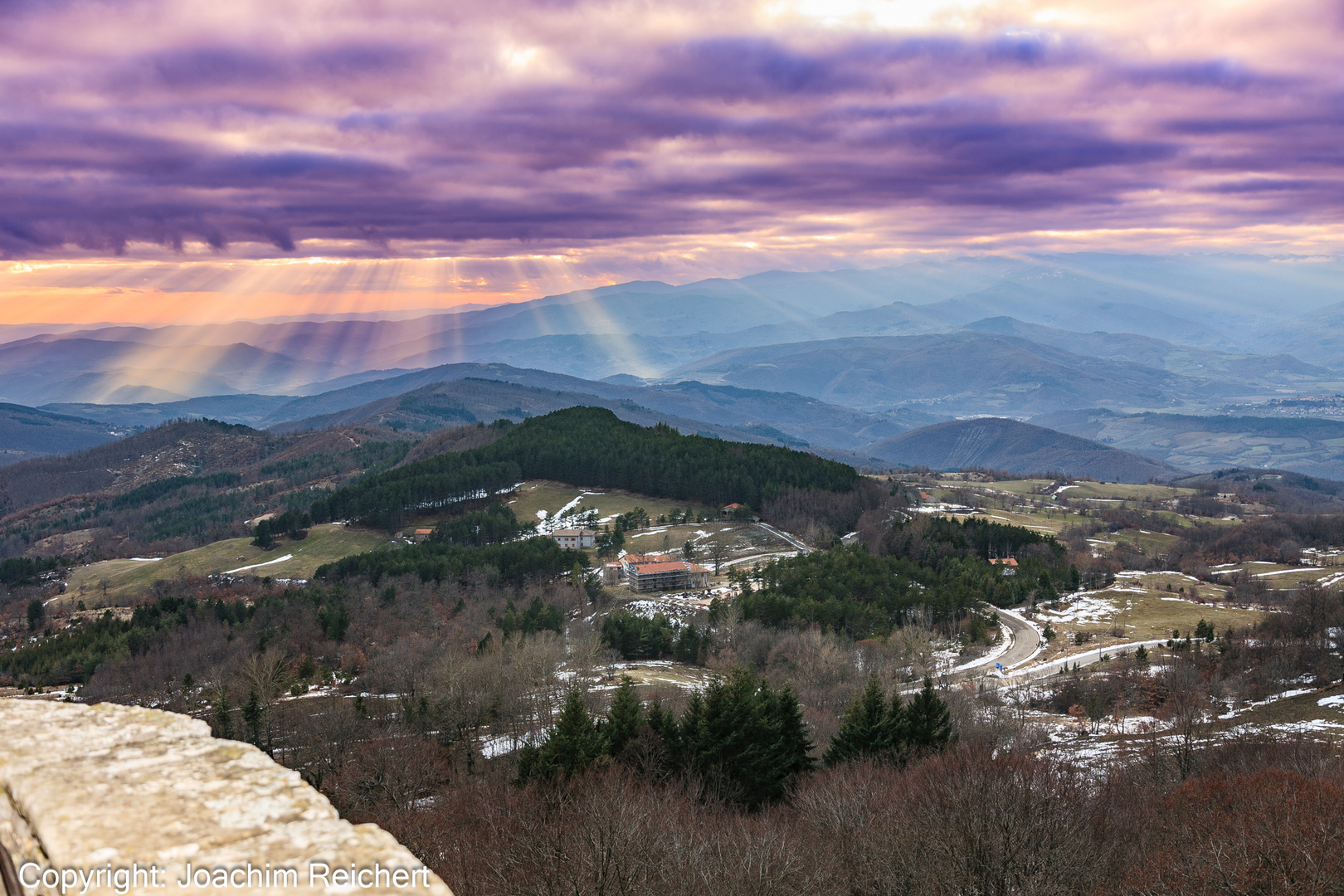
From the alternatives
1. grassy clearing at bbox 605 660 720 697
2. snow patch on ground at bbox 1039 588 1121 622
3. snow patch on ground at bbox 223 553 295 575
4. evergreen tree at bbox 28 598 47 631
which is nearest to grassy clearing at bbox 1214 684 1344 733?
grassy clearing at bbox 605 660 720 697

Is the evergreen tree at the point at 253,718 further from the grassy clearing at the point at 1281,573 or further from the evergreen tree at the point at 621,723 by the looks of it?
the grassy clearing at the point at 1281,573

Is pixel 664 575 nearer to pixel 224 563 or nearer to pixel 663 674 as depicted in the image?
pixel 663 674

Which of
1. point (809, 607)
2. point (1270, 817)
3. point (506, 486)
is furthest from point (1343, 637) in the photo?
point (506, 486)

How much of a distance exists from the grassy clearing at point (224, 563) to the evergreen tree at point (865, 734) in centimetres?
13323

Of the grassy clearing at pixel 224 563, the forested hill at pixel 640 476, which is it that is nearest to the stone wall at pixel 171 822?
the grassy clearing at pixel 224 563

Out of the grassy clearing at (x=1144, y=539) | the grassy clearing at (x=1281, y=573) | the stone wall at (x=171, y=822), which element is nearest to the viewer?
the stone wall at (x=171, y=822)

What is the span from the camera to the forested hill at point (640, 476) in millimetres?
177375

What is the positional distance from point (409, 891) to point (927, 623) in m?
108

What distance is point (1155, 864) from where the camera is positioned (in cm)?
2391

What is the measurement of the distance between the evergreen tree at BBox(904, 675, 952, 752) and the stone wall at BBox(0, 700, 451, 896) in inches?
1607

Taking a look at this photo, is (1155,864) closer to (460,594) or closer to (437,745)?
(437,745)

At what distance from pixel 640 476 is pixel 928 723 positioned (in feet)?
476

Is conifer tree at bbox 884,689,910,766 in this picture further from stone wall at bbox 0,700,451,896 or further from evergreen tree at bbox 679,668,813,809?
stone wall at bbox 0,700,451,896

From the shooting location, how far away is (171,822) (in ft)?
26.6
